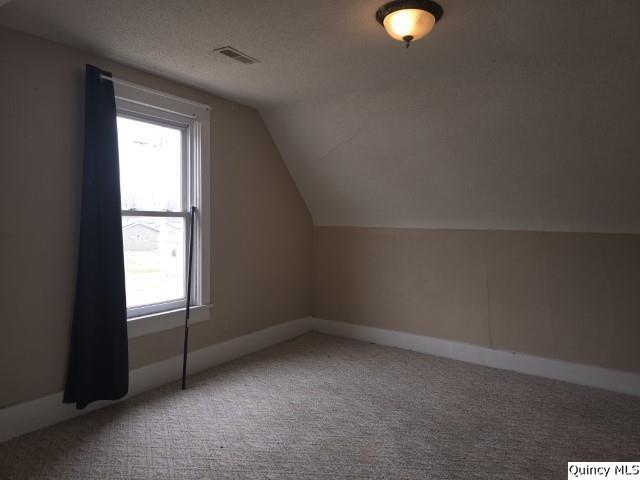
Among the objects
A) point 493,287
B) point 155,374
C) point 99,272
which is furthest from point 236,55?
point 493,287

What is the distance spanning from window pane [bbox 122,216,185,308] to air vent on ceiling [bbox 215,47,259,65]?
4.39ft

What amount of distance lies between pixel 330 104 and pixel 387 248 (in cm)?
159

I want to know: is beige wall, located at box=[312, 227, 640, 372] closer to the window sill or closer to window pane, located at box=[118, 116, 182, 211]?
the window sill

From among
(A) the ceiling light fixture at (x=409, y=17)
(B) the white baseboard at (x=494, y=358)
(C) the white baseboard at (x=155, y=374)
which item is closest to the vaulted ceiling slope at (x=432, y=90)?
(A) the ceiling light fixture at (x=409, y=17)

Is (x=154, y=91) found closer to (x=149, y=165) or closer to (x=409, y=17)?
(x=149, y=165)

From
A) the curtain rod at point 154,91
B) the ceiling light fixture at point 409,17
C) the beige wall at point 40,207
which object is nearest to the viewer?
the ceiling light fixture at point 409,17

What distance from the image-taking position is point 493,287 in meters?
Answer: 3.95

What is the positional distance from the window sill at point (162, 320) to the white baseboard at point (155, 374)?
26cm

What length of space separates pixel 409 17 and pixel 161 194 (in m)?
2.23

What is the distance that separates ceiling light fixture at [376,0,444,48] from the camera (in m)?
2.13

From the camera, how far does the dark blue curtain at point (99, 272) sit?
110 inches

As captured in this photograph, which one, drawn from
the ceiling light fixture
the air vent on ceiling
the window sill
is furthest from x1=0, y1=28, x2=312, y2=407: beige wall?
the ceiling light fixture

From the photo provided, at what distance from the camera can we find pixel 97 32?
8.48 feet

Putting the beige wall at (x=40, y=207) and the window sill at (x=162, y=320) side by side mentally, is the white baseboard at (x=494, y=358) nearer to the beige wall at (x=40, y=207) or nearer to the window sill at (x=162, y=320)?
the window sill at (x=162, y=320)
